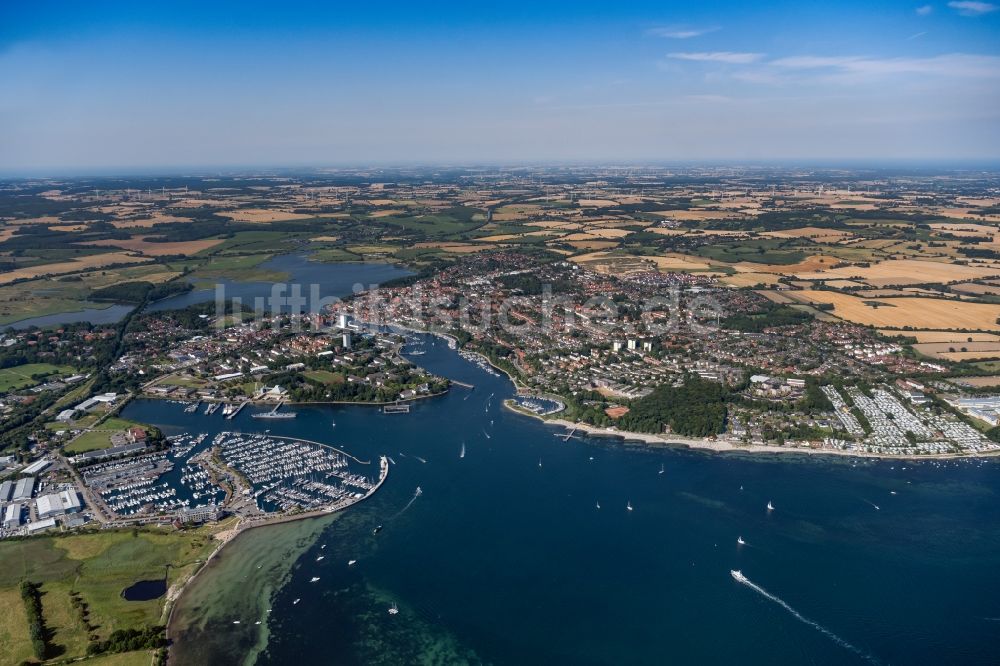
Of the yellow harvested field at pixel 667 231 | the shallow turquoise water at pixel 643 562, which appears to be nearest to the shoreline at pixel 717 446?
the shallow turquoise water at pixel 643 562

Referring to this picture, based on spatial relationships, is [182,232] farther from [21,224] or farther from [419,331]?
[419,331]

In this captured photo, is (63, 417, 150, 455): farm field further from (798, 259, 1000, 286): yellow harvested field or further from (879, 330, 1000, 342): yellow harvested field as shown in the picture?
(798, 259, 1000, 286): yellow harvested field

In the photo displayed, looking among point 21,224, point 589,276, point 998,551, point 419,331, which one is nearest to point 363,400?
point 419,331

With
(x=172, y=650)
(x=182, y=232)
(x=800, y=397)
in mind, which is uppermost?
(x=182, y=232)

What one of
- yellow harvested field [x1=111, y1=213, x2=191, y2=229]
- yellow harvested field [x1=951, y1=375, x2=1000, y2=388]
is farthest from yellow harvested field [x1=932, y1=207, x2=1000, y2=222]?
yellow harvested field [x1=111, y1=213, x2=191, y2=229]

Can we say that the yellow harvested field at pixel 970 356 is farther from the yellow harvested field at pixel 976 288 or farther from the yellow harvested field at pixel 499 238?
the yellow harvested field at pixel 499 238
